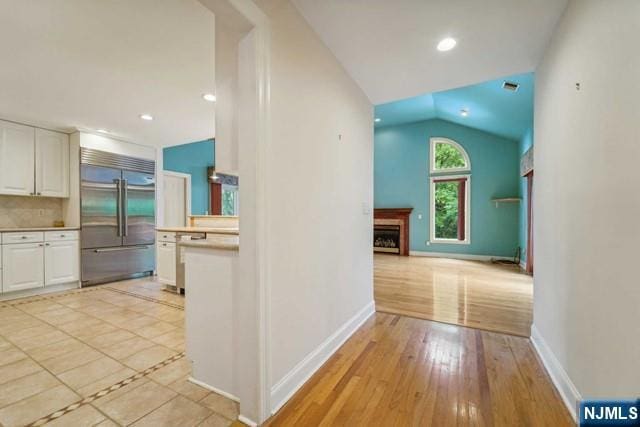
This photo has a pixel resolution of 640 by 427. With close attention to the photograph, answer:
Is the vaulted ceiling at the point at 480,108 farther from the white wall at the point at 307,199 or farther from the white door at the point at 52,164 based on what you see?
the white door at the point at 52,164

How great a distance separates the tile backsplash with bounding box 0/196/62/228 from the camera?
3.83 meters

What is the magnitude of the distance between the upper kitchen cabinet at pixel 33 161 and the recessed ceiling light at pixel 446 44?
17.6ft

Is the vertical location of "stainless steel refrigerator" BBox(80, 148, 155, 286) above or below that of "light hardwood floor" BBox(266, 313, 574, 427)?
above

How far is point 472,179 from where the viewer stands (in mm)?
6707

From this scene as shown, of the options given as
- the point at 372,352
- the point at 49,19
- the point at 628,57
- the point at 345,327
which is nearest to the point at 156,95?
the point at 49,19

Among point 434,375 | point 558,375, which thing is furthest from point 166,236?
point 558,375

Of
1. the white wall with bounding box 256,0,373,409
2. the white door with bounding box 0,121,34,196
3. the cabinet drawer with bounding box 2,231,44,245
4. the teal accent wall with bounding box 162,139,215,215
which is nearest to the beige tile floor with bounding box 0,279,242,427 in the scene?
the white wall with bounding box 256,0,373,409

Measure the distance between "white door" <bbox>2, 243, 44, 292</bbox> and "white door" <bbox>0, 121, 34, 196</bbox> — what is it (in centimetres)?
80

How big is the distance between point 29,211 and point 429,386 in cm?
579

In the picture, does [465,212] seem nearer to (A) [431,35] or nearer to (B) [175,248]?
(A) [431,35]

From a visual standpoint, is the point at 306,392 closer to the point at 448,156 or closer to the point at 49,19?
the point at 49,19

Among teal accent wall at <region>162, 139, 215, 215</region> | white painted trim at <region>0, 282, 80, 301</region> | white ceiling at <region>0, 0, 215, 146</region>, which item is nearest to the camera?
white ceiling at <region>0, 0, 215, 146</region>

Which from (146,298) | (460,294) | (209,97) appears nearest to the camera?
(209,97)

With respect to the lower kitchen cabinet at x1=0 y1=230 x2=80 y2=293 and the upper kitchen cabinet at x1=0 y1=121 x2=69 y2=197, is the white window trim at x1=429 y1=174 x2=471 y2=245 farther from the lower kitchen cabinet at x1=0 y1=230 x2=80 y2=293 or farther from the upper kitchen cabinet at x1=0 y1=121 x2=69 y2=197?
Result: the upper kitchen cabinet at x1=0 y1=121 x2=69 y2=197
